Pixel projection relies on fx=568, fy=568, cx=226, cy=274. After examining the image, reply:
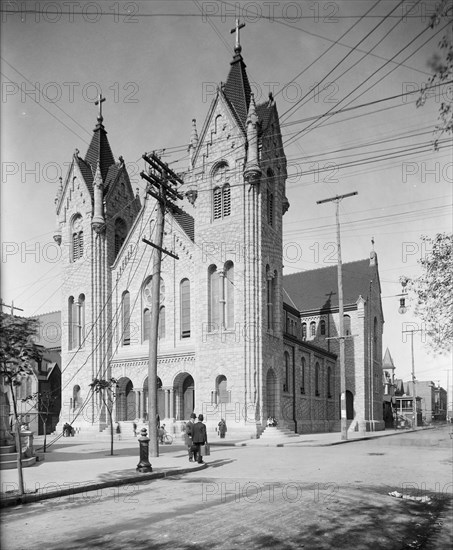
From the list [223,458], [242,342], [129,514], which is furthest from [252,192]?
[129,514]

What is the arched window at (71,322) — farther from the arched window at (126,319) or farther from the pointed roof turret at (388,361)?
the pointed roof turret at (388,361)

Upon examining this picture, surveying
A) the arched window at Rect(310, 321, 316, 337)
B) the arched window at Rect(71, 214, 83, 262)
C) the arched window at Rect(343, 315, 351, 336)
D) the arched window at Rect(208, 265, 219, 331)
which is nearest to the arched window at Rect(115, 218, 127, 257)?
the arched window at Rect(71, 214, 83, 262)

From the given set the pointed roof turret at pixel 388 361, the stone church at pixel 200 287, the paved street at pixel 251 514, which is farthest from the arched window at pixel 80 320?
the pointed roof turret at pixel 388 361

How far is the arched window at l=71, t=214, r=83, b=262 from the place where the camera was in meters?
42.9

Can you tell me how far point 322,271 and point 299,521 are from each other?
178 ft

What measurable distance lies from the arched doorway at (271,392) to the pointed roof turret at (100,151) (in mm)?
21127

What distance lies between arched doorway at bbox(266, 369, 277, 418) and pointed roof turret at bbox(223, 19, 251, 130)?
51.2ft

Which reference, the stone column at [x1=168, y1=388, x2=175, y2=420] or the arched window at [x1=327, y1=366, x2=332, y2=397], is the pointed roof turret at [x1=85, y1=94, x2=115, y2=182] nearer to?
the stone column at [x1=168, y1=388, x2=175, y2=420]

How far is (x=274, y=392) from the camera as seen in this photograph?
34.3 m

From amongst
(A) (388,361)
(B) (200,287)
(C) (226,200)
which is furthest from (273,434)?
(A) (388,361)

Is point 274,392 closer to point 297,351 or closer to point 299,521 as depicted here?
point 297,351

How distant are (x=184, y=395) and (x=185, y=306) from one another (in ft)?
18.8

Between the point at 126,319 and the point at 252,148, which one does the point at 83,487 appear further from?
the point at 126,319

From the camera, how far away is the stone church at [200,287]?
33.6 m
